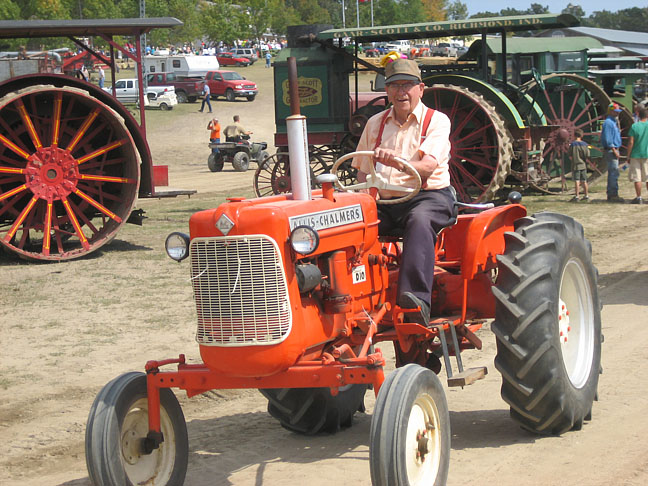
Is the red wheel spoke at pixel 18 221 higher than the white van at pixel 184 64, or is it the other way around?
the white van at pixel 184 64

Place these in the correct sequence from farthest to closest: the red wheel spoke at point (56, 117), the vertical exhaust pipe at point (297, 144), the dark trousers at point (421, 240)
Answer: the red wheel spoke at point (56, 117)
the dark trousers at point (421, 240)
the vertical exhaust pipe at point (297, 144)

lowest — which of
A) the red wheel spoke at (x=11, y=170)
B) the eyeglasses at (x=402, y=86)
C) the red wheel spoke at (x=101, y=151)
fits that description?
the red wheel spoke at (x=11, y=170)

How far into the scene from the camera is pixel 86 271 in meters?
11.6

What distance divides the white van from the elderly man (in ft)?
152

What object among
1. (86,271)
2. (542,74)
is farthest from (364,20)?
(86,271)

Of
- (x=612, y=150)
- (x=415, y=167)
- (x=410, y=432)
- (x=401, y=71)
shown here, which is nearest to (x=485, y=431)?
(x=410, y=432)

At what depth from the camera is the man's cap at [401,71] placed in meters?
5.06

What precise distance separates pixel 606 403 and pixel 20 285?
7164 millimetres

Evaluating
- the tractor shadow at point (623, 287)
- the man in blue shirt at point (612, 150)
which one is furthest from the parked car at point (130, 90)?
the tractor shadow at point (623, 287)

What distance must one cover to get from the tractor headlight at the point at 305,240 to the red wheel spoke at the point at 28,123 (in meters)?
8.52

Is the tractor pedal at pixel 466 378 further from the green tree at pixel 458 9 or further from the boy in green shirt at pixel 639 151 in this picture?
the green tree at pixel 458 9

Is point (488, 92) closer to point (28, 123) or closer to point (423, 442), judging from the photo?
point (28, 123)

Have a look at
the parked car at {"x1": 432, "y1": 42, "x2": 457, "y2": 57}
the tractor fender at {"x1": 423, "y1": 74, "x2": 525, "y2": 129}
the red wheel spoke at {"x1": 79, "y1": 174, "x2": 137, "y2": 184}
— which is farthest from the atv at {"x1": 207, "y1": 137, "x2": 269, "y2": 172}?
the parked car at {"x1": 432, "y1": 42, "x2": 457, "y2": 57}

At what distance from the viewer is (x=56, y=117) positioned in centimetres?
1202
